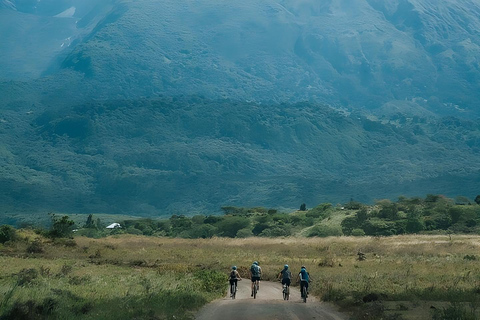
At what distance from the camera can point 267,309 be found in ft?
85.1

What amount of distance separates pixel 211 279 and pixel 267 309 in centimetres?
935

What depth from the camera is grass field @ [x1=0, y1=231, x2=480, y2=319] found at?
23.0 m

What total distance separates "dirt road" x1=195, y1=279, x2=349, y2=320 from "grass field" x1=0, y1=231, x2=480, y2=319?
68 cm

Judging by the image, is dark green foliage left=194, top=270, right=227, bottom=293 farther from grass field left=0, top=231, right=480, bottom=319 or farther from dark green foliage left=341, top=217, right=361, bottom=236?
dark green foliage left=341, top=217, right=361, bottom=236

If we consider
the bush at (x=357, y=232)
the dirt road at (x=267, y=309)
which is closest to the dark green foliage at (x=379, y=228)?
the bush at (x=357, y=232)

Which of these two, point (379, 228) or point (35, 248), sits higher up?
point (35, 248)

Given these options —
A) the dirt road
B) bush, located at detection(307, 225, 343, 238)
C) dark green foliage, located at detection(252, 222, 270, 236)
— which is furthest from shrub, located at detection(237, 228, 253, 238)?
the dirt road

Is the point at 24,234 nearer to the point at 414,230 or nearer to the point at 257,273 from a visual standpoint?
the point at 257,273

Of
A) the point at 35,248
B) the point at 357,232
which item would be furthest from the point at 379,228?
the point at 35,248

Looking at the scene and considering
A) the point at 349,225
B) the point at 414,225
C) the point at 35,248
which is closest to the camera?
the point at 35,248

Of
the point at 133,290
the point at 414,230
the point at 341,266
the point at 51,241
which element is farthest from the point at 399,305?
the point at 414,230

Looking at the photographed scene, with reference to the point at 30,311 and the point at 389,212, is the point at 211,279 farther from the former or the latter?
the point at 389,212

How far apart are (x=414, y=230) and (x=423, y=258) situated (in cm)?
3937

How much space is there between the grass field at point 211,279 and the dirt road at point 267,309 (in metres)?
0.68
